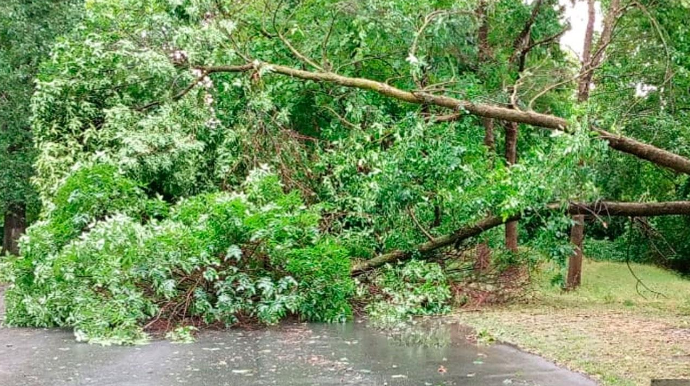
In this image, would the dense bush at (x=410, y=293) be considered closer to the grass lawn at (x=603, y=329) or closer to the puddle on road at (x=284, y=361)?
the grass lawn at (x=603, y=329)

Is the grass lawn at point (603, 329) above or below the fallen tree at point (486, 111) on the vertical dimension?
below

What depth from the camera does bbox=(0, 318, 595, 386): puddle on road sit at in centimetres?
567

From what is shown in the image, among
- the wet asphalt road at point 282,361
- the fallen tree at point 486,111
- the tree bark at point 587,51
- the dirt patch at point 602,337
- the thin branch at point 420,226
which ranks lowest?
the wet asphalt road at point 282,361

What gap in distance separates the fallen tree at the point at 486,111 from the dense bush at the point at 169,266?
2.20 m

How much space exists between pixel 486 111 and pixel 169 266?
15.6 ft

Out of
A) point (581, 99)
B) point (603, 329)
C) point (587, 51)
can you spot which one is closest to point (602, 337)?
point (603, 329)

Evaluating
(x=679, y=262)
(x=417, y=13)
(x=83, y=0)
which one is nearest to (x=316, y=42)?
(x=417, y=13)

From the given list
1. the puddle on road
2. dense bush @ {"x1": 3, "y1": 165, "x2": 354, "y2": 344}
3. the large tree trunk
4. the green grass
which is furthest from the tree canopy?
the large tree trunk

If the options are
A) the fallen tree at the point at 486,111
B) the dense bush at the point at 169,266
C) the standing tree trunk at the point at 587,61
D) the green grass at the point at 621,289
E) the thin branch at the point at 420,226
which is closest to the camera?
the dense bush at the point at 169,266

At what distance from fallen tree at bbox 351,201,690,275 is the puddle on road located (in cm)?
216

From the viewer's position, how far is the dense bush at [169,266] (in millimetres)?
8133

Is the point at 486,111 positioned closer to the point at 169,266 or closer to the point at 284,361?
the point at 169,266

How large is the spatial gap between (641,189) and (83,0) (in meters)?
14.0

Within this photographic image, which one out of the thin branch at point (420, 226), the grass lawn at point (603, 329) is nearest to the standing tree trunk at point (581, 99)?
the grass lawn at point (603, 329)
